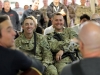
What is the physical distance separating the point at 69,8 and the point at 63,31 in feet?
10.5

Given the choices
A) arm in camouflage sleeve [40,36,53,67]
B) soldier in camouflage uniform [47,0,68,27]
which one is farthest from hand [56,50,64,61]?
soldier in camouflage uniform [47,0,68,27]

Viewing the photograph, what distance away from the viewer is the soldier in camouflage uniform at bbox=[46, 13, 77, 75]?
372cm

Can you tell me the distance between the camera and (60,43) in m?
3.82

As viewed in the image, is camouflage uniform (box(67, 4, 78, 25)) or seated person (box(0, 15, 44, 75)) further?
camouflage uniform (box(67, 4, 78, 25))

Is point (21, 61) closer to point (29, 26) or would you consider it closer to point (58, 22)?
point (29, 26)

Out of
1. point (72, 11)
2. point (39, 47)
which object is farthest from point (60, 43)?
point (72, 11)

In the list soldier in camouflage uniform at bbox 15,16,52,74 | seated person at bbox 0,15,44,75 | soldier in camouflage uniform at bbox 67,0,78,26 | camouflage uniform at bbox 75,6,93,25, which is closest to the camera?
seated person at bbox 0,15,44,75

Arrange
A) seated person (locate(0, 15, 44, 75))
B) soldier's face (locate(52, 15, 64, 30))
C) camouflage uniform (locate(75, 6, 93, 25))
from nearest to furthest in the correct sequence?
seated person (locate(0, 15, 44, 75)), soldier's face (locate(52, 15, 64, 30)), camouflage uniform (locate(75, 6, 93, 25))

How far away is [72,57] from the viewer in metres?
3.74

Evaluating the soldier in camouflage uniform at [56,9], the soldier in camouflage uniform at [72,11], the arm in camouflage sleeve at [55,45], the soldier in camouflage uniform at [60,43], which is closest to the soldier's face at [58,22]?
the soldier in camouflage uniform at [60,43]

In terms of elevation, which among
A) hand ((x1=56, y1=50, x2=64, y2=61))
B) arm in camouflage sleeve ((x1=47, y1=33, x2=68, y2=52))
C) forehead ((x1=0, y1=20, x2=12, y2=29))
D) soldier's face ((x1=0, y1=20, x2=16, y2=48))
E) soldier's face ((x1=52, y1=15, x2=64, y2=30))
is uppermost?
forehead ((x1=0, y1=20, x2=12, y2=29))

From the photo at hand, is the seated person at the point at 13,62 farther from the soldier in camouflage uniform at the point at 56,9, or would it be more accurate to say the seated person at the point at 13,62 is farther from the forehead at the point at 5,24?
the soldier in camouflage uniform at the point at 56,9

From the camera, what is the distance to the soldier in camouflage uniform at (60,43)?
3718 millimetres

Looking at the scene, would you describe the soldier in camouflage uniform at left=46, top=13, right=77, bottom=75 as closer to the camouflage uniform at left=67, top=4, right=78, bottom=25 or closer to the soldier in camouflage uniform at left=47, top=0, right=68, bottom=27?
the soldier in camouflage uniform at left=47, top=0, right=68, bottom=27
